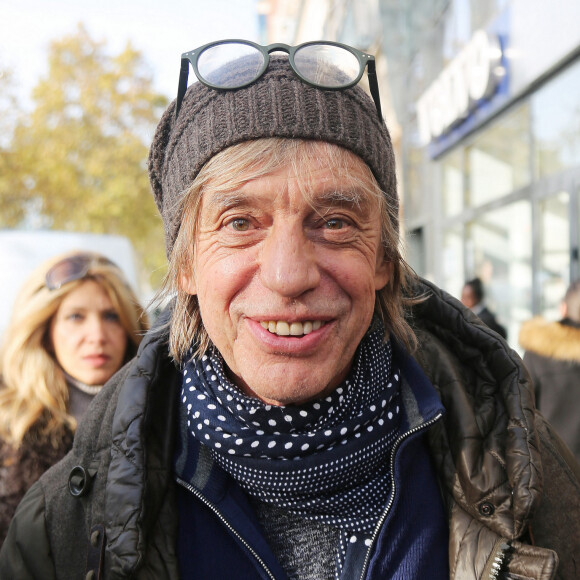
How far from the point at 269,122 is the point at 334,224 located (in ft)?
0.98

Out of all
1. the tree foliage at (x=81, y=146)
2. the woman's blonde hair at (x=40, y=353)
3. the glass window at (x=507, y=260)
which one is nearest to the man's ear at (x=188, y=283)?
the woman's blonde hair at (x=40, y=353)

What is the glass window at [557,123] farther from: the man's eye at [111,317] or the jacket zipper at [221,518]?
the jacket zipper at [221,518]

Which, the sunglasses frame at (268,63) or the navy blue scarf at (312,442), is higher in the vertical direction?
the sunglasses frame at (268,63)

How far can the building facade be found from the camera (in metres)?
6.26

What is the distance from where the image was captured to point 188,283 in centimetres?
178

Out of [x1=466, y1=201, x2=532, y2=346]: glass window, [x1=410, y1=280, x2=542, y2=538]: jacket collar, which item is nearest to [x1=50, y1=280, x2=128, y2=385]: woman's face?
[x1=410, y1=280, x2=542, y2=538]: jacket collar

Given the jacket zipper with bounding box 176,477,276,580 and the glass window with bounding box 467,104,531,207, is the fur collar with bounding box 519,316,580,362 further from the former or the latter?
the glass window with bounding box 467,104,531,207

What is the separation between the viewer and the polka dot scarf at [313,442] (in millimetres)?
1563

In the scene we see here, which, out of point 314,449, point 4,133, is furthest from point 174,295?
point 4,133

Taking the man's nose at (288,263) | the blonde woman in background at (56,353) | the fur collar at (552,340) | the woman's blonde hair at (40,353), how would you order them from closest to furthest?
1. the man's nose at (288,263)
2. the blonde woman in background at (56,353)
3. the woman's blonde hair at (40,353)
4. the fur collar at (552,340)

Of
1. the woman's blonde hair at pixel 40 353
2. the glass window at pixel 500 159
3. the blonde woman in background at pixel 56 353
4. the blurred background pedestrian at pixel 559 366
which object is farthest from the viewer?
the glass window at pixel 500 159

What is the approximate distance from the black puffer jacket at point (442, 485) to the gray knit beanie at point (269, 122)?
0.50 m

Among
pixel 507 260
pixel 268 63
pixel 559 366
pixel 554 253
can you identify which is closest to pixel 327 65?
pixel 268 63

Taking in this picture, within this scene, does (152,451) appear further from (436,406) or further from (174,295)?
(436,406)
